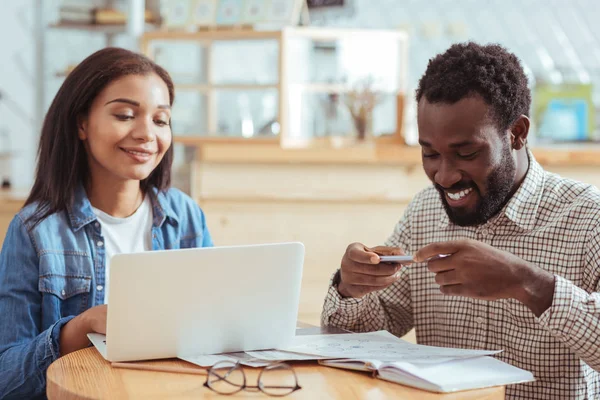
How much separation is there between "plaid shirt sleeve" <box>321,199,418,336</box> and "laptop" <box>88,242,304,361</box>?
29 centimetres

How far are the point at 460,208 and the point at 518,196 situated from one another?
12 cm

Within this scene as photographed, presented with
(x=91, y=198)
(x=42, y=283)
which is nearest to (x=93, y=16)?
(x=91, y=198)

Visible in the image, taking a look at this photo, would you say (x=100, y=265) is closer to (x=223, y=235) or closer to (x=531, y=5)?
(x=223, y=235)

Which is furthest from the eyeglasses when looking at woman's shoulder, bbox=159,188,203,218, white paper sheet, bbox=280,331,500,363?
woman's shoulder, bbox=159,188,203,218

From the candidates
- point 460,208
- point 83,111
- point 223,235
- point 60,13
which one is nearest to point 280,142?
point 223,235

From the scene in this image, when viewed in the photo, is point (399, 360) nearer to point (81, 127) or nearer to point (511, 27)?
point (81, 127)

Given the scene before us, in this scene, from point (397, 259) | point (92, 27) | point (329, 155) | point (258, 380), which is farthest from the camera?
point (92, 27)

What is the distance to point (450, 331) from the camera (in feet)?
5.88

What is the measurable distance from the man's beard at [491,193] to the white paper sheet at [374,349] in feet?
0.96

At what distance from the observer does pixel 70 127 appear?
1.90 metres

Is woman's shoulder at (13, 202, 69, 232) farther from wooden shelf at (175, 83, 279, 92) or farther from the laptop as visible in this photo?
wooden shelf at (175, 83, 279, 92)

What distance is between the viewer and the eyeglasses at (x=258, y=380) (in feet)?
4.03

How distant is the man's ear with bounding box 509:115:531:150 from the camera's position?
1.65 meters

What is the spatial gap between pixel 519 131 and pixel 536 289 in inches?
15.5
